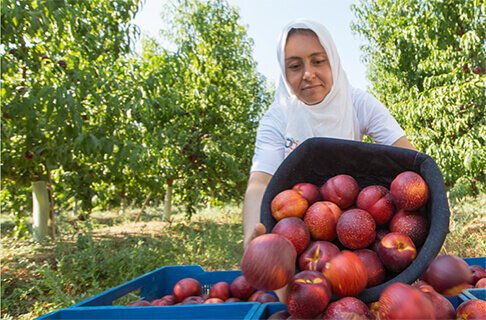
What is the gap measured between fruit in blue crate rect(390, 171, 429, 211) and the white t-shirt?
595 mm

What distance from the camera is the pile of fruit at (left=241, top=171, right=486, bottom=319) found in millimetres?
1074

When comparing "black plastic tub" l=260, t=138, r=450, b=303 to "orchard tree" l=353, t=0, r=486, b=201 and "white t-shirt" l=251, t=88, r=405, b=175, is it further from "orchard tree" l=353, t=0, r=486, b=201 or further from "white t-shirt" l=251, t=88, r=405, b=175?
"orchard tree" l=353, t=0, r=486, b=201

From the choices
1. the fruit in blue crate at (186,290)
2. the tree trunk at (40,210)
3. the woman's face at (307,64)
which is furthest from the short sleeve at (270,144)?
the tree trunk at (40,210)

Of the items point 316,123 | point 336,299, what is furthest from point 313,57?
point 336,299

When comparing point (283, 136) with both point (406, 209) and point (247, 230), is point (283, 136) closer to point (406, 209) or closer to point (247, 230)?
point (247, 230)

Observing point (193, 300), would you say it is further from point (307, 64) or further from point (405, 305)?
point (307, 64)

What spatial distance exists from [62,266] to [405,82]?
7634 millimetres

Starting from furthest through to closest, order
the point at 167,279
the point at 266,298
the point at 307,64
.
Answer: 1. the point at 167,279
2. the point at 307,64
3. the point at 266,298

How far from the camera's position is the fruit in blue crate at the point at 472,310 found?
1.09 meters

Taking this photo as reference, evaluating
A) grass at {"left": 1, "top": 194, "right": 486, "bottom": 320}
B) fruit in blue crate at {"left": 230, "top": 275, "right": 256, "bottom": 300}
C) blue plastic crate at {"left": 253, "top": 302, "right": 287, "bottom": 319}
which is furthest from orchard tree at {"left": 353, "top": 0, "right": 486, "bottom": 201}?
blue plastic crate at {"left": 253, "top": 302, "right": 287, "bottom": 319}

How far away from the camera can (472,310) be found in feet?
3.67

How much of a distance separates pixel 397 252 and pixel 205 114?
8.59m

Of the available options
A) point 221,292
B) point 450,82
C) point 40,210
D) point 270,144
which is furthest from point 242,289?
point 450,82

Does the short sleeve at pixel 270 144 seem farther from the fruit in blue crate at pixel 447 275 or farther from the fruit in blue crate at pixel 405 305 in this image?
the fruit in blue crate at pixel 405 305
